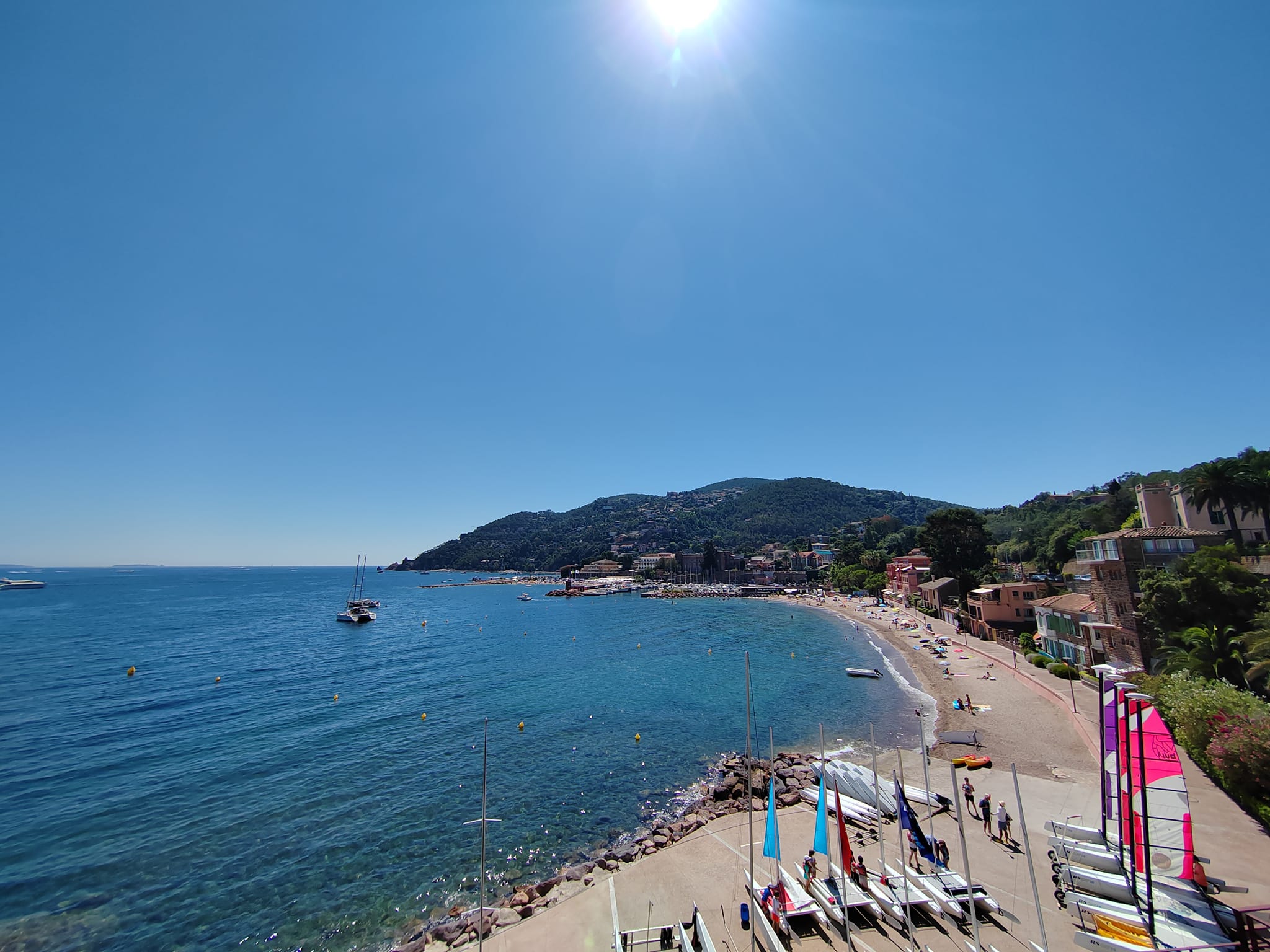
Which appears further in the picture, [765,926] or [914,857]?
[914,857]

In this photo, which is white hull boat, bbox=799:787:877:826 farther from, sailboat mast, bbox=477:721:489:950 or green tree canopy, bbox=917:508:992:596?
green tree canopy, bbox=917:508:992:596

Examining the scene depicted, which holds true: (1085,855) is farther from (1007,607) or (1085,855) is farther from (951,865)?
(1007,607)

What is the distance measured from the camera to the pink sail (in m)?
9.90

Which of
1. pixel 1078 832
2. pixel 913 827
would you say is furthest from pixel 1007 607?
pixel 913 827

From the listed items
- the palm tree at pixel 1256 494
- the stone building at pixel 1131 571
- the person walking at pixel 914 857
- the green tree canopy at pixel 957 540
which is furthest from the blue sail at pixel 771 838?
the green tree canopy at pixel 957 540

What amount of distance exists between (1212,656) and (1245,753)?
9393mm

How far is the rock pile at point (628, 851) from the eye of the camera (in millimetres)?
14047

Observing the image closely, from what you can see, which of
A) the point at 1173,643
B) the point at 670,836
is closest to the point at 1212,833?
the point at 1173,643

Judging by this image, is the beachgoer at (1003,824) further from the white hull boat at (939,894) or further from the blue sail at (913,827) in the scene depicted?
the blue sail at (913,827)

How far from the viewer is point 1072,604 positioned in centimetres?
3566

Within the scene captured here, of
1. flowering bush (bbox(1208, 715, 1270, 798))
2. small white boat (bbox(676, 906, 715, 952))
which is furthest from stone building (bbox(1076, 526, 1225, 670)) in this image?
small white boat (bbox(676, 906, 715, 952))

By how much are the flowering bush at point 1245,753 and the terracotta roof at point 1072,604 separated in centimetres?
2038

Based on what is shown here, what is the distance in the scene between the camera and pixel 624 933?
12.3 m

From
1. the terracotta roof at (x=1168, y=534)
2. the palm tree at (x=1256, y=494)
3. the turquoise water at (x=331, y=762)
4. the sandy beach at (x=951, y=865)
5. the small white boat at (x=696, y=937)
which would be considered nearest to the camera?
the small white boat at (x=696, y=937)
